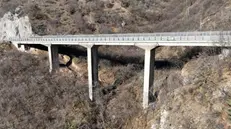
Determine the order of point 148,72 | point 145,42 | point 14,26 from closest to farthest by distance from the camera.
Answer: point 145,42, point 148,72, point 14,26

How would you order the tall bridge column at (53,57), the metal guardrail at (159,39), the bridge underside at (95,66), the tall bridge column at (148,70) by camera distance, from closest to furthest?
the metal guardrail at (159,39)
the tall bridge column at (148,70)
the bridge underside at (95,66)
the tall bridge column at (53,57)

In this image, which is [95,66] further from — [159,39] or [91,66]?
[159,39]

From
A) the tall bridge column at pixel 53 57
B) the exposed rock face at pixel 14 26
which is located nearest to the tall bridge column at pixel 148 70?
the tall bridge column at pixel 53 57

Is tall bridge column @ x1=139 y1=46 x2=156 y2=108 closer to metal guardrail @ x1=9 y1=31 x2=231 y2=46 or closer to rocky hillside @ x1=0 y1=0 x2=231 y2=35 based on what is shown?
metal guardrail @ x1=9 y1=31 x2=231 y2=46

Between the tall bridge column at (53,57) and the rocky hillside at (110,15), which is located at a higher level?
the rocky hillside at (110,15)

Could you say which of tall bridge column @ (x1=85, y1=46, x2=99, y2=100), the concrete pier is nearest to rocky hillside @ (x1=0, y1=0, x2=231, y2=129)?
tall bridge column @ (x1=85, y1=46, x2=99, y2=100)

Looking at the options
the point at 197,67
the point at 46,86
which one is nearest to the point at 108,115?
the point at 46,86

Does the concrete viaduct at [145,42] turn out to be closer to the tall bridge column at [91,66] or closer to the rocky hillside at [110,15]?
the tall bridge column at [91,66]

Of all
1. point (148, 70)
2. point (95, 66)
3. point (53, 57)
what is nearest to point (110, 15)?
point (53, 57)
